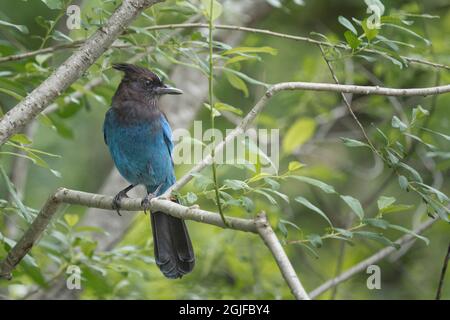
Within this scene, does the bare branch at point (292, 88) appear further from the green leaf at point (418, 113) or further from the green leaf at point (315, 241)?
the green leaf at point (315, 241)

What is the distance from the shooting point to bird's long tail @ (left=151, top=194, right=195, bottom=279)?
4.66 m

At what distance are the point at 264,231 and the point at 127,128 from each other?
2.86m

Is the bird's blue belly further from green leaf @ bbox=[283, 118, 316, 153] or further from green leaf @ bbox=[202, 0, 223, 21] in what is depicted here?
green leaf @ bbox=[202, 0, 223, 21]

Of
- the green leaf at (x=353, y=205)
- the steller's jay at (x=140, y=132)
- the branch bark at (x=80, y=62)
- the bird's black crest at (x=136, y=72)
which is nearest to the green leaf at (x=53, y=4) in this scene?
the branch bark at (x=80, y=62)

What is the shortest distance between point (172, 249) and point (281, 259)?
2.29 meters

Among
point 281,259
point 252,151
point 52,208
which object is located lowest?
point 281,259

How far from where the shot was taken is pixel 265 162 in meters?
3.43

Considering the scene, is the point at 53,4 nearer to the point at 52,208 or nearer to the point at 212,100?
the point at 52,208

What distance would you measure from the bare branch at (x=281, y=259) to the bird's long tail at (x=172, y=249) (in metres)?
2.17

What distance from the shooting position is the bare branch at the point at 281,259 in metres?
2.44

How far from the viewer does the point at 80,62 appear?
138 inches

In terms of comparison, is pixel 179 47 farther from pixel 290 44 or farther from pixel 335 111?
pixel 290 44

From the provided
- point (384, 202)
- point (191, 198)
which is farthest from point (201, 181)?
point (384, 202)

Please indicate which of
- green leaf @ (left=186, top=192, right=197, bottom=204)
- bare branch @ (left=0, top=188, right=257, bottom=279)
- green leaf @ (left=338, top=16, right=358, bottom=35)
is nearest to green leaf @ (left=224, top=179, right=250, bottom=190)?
green leaf @ (left=186, top=192, right=197, bottom=204)
